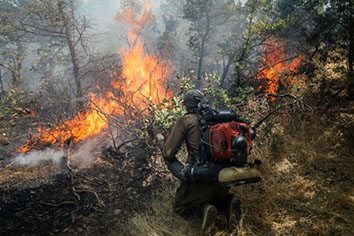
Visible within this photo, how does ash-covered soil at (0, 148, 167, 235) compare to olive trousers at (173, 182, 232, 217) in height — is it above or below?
below

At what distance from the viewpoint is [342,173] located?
3844mm

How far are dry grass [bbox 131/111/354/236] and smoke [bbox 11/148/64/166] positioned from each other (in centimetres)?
393

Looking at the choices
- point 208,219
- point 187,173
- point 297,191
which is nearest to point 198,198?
point 208,219

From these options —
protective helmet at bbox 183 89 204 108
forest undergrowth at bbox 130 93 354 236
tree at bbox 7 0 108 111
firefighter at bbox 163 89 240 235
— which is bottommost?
forest undergrowth at bbox 130 93 354 236

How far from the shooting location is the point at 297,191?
3.54 m

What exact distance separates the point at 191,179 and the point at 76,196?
3.05 metres

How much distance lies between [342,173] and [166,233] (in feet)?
11.0

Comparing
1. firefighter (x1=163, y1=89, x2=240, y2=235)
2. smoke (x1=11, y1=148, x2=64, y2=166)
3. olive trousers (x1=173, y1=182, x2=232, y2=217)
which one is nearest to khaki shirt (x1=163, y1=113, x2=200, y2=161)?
firefighter (x1=163, y1=89, x2=240, y2=235)

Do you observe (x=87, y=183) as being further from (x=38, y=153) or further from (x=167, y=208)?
(x=38, y=153)

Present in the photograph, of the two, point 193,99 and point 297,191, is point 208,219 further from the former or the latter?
point 297,191

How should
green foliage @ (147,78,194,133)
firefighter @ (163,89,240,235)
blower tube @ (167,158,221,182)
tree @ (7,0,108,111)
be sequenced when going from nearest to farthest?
blower tube @ (167,158,221,182) < firefighter @ (163,89,240,235) < green foliage @ (147,78,194,133) < tree @ (7,0,108,111)

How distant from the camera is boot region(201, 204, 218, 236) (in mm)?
2475

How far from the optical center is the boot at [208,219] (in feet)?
8.12

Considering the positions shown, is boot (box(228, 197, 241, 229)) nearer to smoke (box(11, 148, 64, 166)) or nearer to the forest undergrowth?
the forest undergrowth
